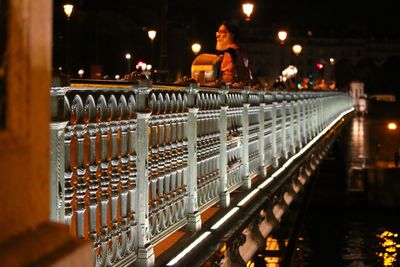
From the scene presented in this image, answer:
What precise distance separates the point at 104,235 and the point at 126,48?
7129 centimetres

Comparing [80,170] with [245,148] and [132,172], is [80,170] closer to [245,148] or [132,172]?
[132,172]

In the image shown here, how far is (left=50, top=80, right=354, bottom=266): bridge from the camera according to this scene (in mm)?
4965

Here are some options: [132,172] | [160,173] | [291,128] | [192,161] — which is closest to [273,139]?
[291,128]

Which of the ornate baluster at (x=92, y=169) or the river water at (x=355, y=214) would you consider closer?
the ornate baluster at (x=92, y=169)

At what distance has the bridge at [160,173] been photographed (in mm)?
4965

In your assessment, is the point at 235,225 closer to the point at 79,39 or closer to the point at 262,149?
the point at 262,149

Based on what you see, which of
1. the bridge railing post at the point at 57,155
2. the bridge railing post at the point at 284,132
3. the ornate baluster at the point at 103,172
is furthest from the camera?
the bridge railing post at the point at 284,132

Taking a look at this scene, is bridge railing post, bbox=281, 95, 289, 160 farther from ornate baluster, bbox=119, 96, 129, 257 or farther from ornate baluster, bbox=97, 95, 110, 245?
ornate baluster, bbox=97, 95, 110, 245

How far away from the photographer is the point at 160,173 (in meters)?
7.21

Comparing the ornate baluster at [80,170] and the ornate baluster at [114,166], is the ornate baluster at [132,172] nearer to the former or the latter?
the ornate baluster at [114,166]

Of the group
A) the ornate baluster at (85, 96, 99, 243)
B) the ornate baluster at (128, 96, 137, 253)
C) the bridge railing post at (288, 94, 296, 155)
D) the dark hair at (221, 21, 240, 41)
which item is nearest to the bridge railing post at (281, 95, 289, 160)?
the bridge railing post at (288, 94, 296, 155)

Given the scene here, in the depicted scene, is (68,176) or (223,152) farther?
(223,152)

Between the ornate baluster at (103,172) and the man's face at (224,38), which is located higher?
the man's face at (224,38)

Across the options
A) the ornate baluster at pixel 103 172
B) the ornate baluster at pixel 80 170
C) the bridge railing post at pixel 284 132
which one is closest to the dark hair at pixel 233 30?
the bridge railing post at pixel 284 132
